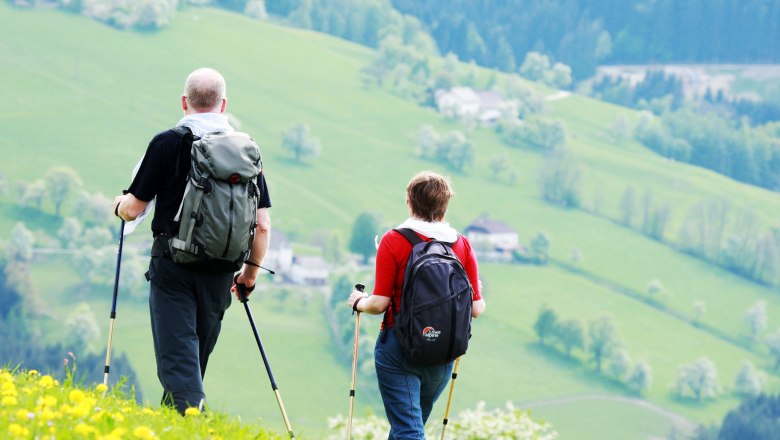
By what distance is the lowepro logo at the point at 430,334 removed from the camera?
403 cm

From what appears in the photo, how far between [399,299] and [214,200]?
A: 2.72ft

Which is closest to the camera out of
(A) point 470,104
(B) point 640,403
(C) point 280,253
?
(B) point 640,403

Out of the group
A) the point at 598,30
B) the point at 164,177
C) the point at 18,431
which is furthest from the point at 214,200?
the point at 598,30

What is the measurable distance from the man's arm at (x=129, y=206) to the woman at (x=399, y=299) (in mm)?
951

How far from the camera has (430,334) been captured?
4.03 metres

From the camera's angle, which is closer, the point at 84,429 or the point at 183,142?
the point at 84,429

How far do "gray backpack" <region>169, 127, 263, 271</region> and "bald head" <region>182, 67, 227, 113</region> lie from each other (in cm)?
15

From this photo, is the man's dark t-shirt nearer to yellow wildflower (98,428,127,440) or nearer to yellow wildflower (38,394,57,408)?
yellow wildflower (38,394,57,408)

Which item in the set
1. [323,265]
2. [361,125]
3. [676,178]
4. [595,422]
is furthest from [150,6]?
[595,422]

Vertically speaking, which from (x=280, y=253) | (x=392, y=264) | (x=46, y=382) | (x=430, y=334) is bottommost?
(x=280, y=253)

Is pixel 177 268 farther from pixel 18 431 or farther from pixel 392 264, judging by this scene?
pixel 18 431

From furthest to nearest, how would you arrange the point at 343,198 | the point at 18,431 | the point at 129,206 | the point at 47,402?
the point at 343,198 < the point at 129,206 < the point at 47,402 < the point at 18,431

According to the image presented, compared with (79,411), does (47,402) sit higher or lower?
lower

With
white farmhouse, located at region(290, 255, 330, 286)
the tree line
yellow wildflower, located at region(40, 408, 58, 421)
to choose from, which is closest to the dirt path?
white farmhouse, located at region(290, 255, 330, 286)
